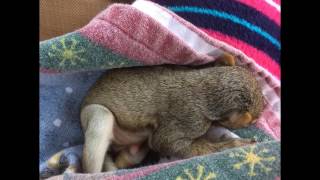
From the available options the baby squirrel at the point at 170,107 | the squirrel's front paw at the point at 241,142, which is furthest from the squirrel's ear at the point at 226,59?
the squirrel's front paw at the point at 241,142

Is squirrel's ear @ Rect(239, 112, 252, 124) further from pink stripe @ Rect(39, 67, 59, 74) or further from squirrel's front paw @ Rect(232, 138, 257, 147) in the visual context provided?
pink stripe @ Rect(39, 67, 59, 74)

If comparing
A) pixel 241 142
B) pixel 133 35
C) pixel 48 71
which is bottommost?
pixel 241 142

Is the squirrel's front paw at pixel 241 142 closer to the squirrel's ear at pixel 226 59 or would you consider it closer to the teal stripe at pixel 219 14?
the squirrel's ear at pixel 226 59

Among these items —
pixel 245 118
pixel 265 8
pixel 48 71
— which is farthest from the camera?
pixel 265 8

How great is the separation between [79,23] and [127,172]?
61 cm

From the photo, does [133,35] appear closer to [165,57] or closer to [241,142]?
[165,57]

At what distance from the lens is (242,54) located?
4.57ft

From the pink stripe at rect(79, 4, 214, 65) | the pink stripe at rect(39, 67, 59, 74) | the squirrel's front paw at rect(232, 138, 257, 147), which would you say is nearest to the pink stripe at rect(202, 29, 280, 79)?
the pink stripe at rect(79, 4, 214, 65)

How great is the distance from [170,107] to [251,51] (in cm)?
33

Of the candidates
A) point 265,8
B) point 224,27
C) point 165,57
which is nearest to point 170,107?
point 165,57

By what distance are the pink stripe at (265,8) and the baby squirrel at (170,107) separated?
0.20m

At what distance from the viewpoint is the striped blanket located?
1112 mm

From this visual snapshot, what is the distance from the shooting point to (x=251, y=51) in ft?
4.68

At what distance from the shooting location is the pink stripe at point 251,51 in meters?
1.41
